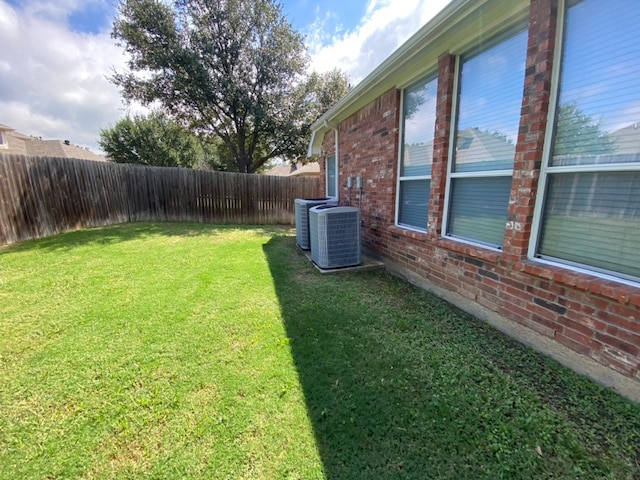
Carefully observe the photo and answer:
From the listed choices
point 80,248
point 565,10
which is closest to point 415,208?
point 565,10

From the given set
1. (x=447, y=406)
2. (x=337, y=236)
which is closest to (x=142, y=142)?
(x=337, y=236)

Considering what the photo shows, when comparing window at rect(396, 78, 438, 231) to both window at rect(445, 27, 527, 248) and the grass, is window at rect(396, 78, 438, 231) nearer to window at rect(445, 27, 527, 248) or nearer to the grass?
window at rect(445, 27, 527, 248)

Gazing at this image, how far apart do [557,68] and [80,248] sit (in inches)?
305

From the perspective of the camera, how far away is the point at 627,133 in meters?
1.75

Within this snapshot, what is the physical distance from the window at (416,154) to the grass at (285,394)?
1.30 metres

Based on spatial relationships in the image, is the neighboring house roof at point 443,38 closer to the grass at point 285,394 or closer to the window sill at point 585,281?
the window sill at point 585,281

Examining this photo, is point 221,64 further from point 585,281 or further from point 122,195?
point 585,281

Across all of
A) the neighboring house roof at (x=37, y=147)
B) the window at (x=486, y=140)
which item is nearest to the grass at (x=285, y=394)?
the window at (x=486, y=140)

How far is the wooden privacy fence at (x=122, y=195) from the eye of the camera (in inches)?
224

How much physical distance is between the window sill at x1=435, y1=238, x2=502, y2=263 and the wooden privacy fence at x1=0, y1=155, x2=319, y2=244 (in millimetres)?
8191

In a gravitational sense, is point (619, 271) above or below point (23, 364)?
above

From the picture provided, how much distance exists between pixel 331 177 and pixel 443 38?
4950mm

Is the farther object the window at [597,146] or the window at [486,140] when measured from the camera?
the window at [486,140]

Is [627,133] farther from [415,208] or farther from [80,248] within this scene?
[80,248]
